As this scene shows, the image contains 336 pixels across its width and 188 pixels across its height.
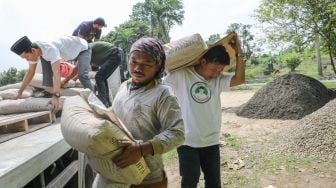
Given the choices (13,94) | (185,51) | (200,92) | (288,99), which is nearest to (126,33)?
(288,99)

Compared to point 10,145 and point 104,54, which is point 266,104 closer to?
point 104,54

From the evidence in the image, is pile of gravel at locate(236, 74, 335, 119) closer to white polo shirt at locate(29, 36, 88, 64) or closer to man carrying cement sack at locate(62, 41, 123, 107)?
man carrying cement sack at locate(62, 41, 123, 107)

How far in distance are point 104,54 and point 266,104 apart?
19.5 feet

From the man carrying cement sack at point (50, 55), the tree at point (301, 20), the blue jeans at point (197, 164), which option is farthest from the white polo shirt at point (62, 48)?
the tree at point (301, 20)

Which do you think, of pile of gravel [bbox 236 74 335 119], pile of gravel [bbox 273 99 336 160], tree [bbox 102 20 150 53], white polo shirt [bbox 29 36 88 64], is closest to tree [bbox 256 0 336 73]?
pile of gravel [bbox 236 74 335 119]

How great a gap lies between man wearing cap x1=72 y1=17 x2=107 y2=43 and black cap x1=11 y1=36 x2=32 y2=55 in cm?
149

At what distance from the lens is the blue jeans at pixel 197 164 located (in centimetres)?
260

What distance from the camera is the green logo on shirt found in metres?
2.65

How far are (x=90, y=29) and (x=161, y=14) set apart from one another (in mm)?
29401

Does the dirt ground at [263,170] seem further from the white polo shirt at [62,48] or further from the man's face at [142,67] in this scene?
the man's face at [142,67]

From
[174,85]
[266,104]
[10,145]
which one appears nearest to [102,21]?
[174,85]

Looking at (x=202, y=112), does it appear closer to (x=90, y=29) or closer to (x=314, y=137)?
(x=90, y=29)

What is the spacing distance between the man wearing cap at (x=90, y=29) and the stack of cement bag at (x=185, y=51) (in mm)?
2337

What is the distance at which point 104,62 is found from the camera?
15.4ft
